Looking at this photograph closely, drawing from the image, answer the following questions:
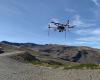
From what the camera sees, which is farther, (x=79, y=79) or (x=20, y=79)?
(x=79, y=79)

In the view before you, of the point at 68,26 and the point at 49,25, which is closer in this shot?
the point at 68,26

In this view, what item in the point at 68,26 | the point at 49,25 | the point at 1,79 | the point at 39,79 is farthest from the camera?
the point at 49,25

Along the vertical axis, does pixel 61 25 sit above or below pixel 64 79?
above

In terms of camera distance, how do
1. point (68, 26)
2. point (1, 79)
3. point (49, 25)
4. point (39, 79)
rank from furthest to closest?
point (49, 25)
point (68, 26)
point (39, 79)
point (1, 79)

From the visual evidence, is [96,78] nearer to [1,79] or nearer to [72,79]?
[72,79]

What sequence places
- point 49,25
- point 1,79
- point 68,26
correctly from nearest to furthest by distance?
point 1,79 < point 68,26 < point 49,25

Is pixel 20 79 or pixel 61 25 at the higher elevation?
pixel 61 25

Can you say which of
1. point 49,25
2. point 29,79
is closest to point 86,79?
point 29,79

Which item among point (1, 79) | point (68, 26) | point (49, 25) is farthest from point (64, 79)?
point (49, 25)

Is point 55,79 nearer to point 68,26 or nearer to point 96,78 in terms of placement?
point 96,78
